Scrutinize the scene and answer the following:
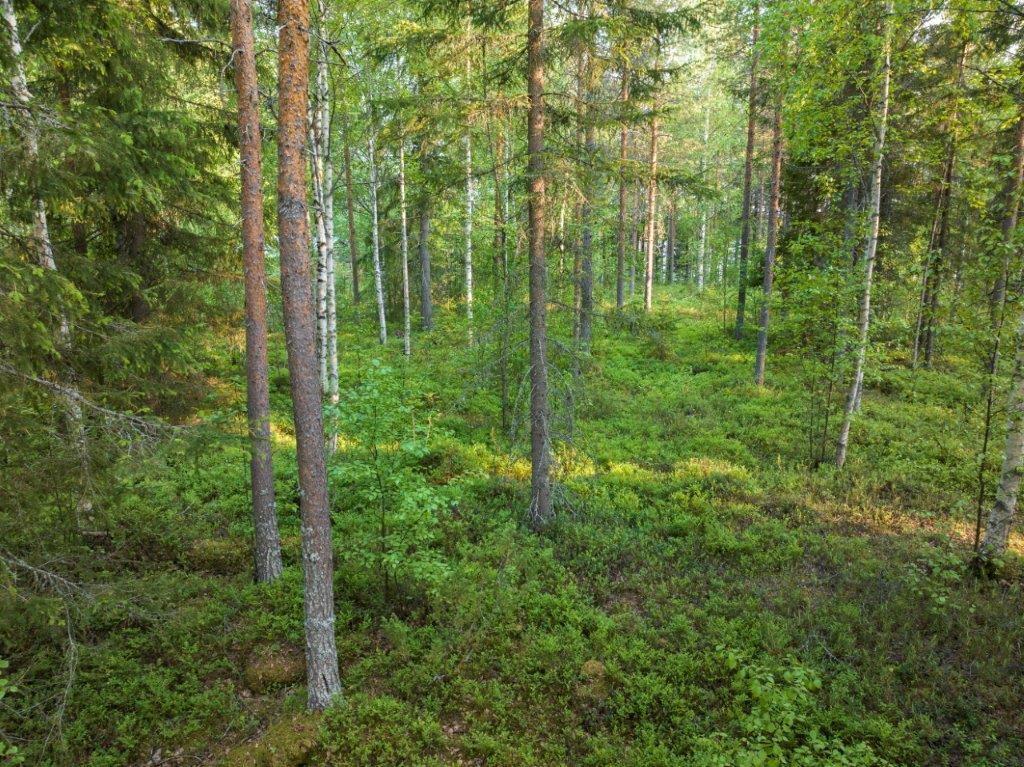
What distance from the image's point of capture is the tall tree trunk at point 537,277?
29.2ft

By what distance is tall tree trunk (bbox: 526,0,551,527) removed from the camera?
8906 millimetres

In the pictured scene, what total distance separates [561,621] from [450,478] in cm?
496

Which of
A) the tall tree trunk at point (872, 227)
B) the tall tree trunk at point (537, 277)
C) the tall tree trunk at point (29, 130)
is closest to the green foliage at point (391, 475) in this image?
the tall tree trunk at point (537, 277)

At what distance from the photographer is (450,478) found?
11867 millimetres

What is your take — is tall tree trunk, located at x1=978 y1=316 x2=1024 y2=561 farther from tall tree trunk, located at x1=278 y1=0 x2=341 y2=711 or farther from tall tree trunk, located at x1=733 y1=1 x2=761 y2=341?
tall tree trunk, located at x1=733 y1=1 x2=761 y2=341

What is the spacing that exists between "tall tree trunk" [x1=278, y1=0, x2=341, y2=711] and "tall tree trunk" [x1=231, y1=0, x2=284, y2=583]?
1.47 metres

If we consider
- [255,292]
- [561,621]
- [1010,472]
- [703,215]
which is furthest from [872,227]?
[703,215]

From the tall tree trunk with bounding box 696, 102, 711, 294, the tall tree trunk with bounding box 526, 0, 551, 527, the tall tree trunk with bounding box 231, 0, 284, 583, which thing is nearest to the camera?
the tall tree trunk with bounding box 231, 0, 284, 583

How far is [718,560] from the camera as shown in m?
8.98

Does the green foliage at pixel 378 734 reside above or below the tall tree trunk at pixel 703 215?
below

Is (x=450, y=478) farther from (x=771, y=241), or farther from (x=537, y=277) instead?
(x=771, y=241)

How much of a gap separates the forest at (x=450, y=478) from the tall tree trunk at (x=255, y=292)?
0.15 ft

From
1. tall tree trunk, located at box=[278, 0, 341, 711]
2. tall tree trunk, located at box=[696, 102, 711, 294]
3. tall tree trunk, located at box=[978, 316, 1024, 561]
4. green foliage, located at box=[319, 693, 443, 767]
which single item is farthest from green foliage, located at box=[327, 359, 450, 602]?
tall tree trunk, located at box=[696, 102, 711, 294]

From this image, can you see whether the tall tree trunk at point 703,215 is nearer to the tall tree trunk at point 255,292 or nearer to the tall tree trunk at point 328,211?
the tall tree trunk at point 328,211
